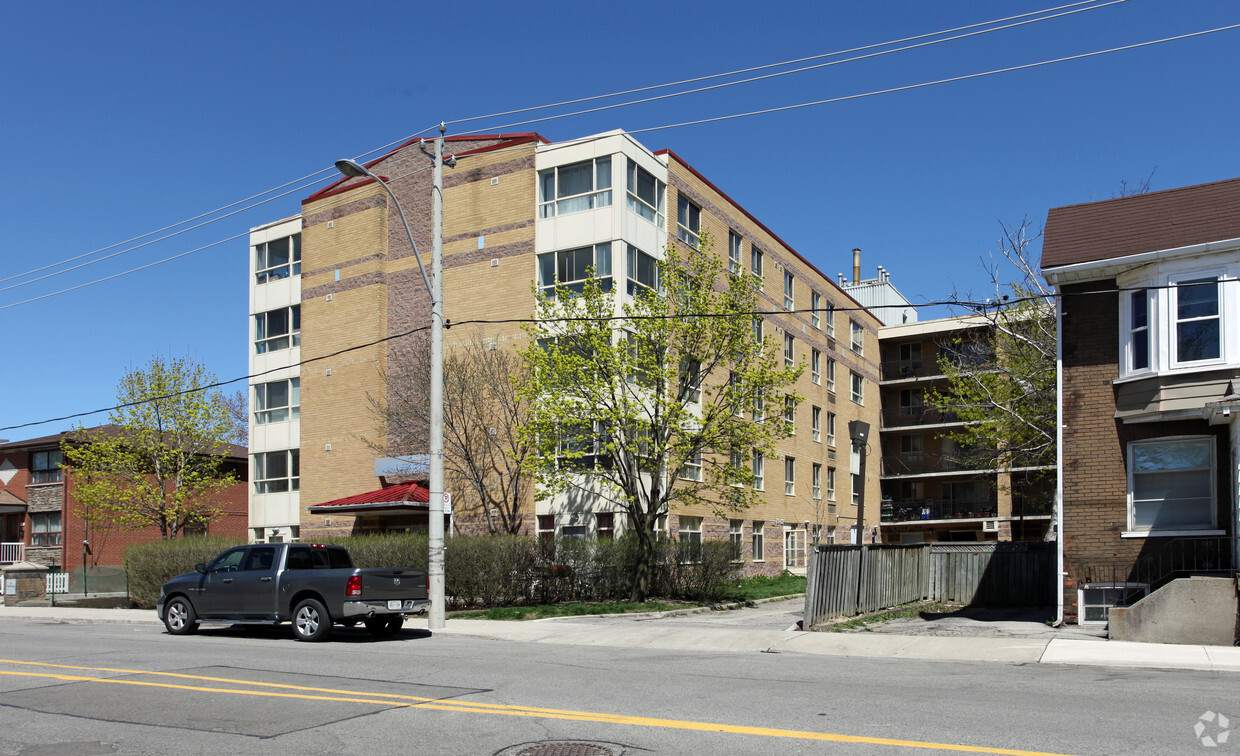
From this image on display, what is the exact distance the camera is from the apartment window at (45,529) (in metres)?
45.6

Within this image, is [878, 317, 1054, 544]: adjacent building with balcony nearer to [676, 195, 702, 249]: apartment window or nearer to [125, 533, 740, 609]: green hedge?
[676, 195, 702, 249]: apartment window

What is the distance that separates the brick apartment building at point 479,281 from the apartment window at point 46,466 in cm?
1243

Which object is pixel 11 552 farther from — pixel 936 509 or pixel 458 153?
pixel 936 509

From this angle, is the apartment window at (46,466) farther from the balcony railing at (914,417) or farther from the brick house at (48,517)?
the balcony railing at (914,417)

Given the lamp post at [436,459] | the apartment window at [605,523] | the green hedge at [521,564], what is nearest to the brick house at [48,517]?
the green hedge at [521,564]

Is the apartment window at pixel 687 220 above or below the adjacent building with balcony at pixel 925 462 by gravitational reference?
above

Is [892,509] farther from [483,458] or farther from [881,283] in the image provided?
[483,458]

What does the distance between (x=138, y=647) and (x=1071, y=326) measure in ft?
54.3

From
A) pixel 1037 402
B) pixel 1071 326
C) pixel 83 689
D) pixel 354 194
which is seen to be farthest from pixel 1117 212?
pixel 354 194

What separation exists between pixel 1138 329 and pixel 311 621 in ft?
49.0

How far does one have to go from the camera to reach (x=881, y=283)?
62.7m

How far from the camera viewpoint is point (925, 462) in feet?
181

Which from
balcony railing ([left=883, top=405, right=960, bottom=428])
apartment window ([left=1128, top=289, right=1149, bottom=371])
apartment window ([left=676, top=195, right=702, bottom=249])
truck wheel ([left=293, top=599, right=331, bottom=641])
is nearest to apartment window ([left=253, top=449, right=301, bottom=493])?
apartment window ([left=676, top=195, right=702, bottom=249])

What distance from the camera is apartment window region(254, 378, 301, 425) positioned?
128ft
